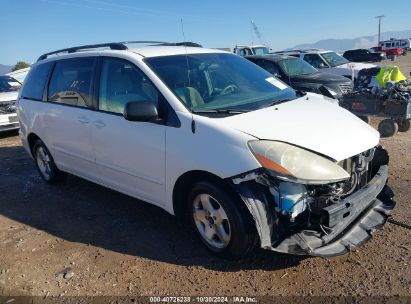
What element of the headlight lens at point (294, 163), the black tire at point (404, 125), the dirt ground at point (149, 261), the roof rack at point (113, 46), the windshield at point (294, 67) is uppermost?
the roof rack at point (113, 46)

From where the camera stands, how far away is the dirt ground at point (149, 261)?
313 centimetres

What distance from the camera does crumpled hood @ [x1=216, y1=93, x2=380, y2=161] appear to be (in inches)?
123

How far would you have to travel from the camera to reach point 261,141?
10.1 feet

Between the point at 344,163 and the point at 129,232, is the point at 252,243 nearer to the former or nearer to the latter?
the point at 344,163

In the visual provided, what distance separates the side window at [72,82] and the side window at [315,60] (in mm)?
11456

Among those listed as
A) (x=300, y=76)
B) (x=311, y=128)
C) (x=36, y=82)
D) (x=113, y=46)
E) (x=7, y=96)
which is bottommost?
(x=300, y=76)

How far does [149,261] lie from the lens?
360 centimetres

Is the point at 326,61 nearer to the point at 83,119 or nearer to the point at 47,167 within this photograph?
the point at 47,167

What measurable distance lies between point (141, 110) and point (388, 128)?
5.84 metres

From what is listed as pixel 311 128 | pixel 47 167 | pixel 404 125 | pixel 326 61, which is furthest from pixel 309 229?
pixel 326 61

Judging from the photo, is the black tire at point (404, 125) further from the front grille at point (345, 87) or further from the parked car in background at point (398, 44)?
the parked car in background at point (398, 44)

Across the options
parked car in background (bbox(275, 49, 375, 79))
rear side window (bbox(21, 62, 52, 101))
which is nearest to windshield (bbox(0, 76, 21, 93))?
rear side window (bbox(21, 62, 52, 101))

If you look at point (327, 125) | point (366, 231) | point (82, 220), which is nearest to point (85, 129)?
point (82, 220)

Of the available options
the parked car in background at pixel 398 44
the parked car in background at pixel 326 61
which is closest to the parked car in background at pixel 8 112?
the parked car in background at pixel 326 61
